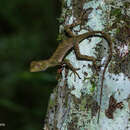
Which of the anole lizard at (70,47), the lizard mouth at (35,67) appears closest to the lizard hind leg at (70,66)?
the anole lizard at (70,47)

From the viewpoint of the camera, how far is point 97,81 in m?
2.92

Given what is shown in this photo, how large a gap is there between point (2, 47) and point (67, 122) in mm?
5323

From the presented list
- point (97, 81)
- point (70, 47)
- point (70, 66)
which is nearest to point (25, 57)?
point (70, 47)

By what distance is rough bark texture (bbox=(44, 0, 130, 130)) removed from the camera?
2.84m

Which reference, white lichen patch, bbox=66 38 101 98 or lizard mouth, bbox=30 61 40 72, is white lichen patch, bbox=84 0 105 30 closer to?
white lichen patch, bbox=66 38 101 98

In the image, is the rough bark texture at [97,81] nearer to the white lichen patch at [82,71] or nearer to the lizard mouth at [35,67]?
the white lichen patch at [82,71]

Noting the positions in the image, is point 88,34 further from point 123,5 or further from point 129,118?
point 129,118

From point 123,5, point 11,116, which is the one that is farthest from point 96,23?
point 11,116

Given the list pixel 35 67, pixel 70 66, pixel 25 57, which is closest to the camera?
pixel 70 66

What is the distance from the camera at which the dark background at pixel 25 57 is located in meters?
5.98

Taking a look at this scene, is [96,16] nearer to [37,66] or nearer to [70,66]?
[70,66]

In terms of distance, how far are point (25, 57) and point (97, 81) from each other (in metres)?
5.21

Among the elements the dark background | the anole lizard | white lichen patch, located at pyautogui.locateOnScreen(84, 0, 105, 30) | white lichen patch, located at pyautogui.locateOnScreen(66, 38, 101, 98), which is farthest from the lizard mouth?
the dark background

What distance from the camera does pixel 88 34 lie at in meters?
3.05
